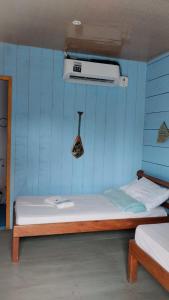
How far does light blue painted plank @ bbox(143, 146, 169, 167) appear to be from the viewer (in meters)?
3.59

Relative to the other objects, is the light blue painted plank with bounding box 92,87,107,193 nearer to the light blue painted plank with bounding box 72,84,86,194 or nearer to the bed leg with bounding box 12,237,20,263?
the light blue painted plank with bounding box 72,84,86,194

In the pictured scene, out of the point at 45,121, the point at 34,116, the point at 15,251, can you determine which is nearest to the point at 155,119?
the point at 45,121

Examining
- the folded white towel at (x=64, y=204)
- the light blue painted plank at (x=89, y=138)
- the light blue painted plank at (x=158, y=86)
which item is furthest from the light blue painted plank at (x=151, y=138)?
the folded white towel at (x=64, y=204)

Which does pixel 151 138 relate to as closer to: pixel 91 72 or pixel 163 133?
pixel 163 133

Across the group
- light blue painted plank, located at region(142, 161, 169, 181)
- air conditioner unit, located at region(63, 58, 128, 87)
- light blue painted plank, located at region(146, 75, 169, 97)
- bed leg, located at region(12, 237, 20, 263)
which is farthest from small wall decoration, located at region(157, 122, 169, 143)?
bed leg, located at region(12, 237, 20, 263)

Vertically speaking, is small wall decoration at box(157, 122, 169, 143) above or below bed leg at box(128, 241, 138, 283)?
above

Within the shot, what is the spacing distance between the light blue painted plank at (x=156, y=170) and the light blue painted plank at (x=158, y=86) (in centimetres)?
108

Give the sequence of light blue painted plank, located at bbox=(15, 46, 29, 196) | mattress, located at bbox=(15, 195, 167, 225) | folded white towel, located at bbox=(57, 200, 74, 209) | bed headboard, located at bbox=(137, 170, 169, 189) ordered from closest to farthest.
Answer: mattress, located at bbox=(15, 195, 167, 225) → folded white towel, located at bbox=(57, 200, 74, 209) → bed headboard, located at bbox=(137, 170, 169, 189) → light blue painted plank, located at bbox=(15, 46, 29, 196)

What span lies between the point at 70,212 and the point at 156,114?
198 cm

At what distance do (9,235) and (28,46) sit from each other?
2.58 meters

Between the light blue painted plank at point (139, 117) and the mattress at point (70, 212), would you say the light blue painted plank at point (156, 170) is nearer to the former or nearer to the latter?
the light blue painted plank at point (139, 117)

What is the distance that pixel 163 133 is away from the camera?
3.62m

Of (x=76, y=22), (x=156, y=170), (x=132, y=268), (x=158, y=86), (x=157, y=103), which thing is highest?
(x=76, y=22)

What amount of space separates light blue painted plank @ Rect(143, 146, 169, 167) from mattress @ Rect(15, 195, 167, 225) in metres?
0.72
